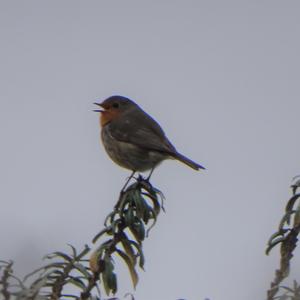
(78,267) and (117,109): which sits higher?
(117,109)

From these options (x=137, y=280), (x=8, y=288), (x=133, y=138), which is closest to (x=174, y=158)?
(x=133, y=138)

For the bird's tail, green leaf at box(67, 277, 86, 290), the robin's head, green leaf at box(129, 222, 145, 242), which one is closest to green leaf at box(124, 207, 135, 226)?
green leaf at box(129, 222, 145, 242)

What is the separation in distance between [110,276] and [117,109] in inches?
237

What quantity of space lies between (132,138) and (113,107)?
0.69 meters

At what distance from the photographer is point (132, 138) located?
6848mm

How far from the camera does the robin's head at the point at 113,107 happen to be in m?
7.29

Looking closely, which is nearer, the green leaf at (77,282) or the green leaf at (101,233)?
the green leaf at (77,282)

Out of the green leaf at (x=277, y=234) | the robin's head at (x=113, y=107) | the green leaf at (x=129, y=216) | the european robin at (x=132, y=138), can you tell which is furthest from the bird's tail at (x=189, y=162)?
the green leaf at (x=277, y=234)

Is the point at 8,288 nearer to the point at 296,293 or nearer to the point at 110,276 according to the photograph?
the point at 110,276

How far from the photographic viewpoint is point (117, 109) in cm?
743

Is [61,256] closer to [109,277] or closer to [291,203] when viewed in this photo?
[109,277]

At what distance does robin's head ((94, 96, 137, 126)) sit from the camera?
7293 millimetres

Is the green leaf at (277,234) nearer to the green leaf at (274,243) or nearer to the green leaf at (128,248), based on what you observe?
the green leaf at (274,243)

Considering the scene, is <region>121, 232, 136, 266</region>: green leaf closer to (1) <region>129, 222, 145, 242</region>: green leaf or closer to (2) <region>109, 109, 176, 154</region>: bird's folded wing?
(1) <region>129, 222, 145, 242</region>: green leaf
